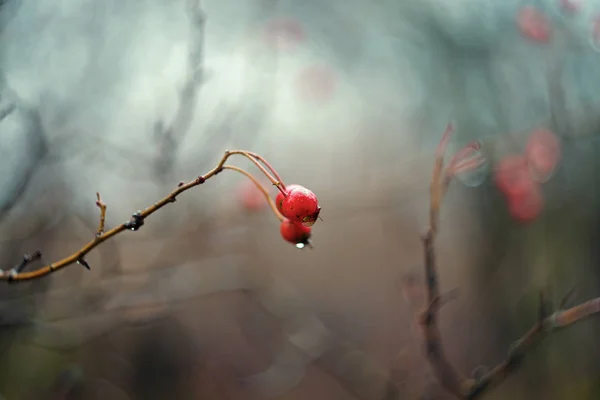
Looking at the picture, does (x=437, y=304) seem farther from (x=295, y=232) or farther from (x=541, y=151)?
(x=541, y=151)

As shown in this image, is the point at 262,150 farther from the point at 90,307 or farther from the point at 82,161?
the point at 90,307

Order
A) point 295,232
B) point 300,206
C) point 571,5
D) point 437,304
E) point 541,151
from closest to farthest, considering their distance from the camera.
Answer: point 300,206, point 295,232, point 437,304, point 571,5, point 541,151

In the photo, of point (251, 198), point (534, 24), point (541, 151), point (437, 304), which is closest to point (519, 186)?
point (541, 151)

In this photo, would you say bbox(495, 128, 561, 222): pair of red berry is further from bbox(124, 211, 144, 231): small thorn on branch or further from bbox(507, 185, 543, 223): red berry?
bbox(124, 211, 144, 231): small thorn on branch

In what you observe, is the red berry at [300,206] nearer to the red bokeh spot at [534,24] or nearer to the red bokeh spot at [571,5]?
the red bokeh spot at [571,5]

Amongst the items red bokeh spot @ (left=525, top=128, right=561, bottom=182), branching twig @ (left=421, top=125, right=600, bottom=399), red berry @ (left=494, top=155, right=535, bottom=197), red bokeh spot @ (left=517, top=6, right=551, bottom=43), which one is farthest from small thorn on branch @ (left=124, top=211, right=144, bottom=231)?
red bokeh spot @ (left=517, top=6, right=551, bottom=43)

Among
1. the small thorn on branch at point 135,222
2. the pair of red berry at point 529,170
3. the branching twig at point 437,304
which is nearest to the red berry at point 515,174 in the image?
the pair of red berry at point 529,170

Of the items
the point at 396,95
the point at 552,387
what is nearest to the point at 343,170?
the point at 396,95
